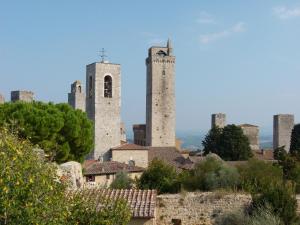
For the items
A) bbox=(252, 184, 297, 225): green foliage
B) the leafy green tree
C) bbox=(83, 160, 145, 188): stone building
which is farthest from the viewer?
the leafy green tree

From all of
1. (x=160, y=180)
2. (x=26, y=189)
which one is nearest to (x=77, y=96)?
(x=160, y=180)

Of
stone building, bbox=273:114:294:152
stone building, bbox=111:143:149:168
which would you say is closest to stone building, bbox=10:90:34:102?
stone building, bbox=111:143:149:168

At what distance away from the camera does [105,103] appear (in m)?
47.6

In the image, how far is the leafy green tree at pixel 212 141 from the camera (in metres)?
50.3

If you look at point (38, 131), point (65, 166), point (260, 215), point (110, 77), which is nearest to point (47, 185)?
point (65, 166)

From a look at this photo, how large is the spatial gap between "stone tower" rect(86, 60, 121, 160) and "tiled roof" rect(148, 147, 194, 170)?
3947 millimetres

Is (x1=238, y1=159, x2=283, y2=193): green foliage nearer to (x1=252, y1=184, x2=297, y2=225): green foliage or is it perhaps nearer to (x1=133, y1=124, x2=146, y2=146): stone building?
(x1=252, y1=184, x2=297, y2=225): green foliage

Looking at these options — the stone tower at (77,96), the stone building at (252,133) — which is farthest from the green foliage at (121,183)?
the stone building at (252,133)

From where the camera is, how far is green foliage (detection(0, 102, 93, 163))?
23.5 metres

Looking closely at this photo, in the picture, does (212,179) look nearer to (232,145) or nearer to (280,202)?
(280,202)

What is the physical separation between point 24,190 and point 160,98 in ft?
175

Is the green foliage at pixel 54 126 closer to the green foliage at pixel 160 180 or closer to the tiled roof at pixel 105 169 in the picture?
the tiled roof at pixel 105 169

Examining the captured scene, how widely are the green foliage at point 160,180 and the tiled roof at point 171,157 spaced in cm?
1487

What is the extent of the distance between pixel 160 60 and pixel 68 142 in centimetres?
3765
